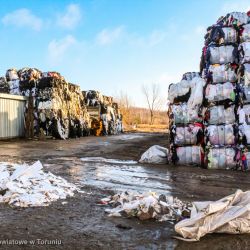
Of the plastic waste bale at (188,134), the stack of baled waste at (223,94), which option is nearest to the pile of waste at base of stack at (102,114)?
the plastic waste bale at (188,134)

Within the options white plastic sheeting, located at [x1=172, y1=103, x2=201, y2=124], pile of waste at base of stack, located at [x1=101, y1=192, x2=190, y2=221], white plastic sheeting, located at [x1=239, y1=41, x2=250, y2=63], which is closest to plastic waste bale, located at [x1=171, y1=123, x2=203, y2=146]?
white plastic sheeting, located at [x1=172, y1=103, x2=201, y2=124]

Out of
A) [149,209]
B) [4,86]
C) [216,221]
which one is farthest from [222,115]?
[4,86]

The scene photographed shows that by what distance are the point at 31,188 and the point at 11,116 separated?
13.4 m

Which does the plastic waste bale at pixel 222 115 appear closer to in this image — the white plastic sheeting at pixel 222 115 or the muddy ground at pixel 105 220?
the white plastic sheeting at pixel 222 115

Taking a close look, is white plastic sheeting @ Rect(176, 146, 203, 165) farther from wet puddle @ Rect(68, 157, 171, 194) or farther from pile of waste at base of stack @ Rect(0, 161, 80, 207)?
pile of waste at base of stack @ Rect(0, 161, 80, 207)

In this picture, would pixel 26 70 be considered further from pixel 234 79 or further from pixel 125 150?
pixel 234 79

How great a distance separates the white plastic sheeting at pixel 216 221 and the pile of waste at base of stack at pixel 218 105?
5.30 metres

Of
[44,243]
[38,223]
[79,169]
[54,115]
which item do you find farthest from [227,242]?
[54,115]

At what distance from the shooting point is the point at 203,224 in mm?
3711

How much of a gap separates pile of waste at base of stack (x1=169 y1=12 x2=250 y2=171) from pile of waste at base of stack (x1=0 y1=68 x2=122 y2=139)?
34.1 ft

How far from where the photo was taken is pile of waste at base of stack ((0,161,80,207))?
16.1 ft

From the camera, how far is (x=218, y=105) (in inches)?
357

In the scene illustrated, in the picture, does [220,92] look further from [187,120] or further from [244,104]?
[187,120]

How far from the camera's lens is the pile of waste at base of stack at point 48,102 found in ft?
61.5
